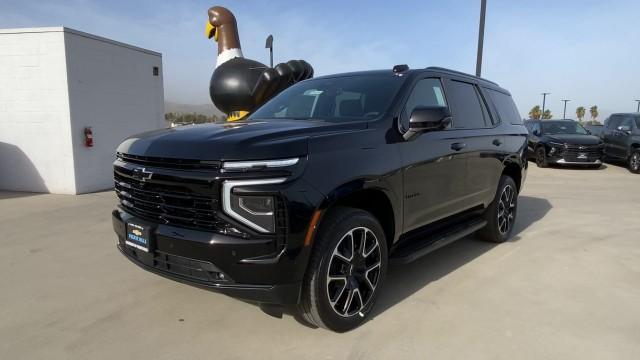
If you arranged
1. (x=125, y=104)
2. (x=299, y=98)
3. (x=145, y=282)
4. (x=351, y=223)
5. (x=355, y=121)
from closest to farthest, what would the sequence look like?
(x=351, y=223) → (x=355, y=121) → (x=145, y=282) → (x=299, y=98) → (x=125, y=104)

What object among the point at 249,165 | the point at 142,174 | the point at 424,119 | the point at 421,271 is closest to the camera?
the point at 249,165

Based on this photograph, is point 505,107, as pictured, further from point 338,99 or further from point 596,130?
point 596,130

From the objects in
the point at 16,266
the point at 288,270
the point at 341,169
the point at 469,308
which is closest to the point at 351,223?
the point at 341,169

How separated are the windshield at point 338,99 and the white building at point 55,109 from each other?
5.91m

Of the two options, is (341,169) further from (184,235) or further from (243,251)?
(184,235)

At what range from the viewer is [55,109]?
27.2ft

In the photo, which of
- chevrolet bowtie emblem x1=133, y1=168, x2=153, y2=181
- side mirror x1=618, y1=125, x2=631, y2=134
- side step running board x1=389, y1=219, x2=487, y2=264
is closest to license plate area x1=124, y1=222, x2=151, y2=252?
chevrolet bowtie emblem x1=133, y1=168, x2=153, y2=181

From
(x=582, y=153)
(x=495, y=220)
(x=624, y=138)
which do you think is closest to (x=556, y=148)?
(x=582, y=153)

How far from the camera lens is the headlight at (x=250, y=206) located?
7.95ft

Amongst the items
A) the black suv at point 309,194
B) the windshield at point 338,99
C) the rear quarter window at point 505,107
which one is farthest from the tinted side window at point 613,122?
the windshield at point 338,99

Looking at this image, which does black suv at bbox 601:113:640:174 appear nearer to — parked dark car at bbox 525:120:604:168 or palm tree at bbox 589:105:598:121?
parked dark car at bbox 525:120:604:168

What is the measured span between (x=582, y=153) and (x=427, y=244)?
1184 centimetres

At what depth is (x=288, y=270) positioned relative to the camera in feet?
8.16

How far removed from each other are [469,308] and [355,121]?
5.51 ft
